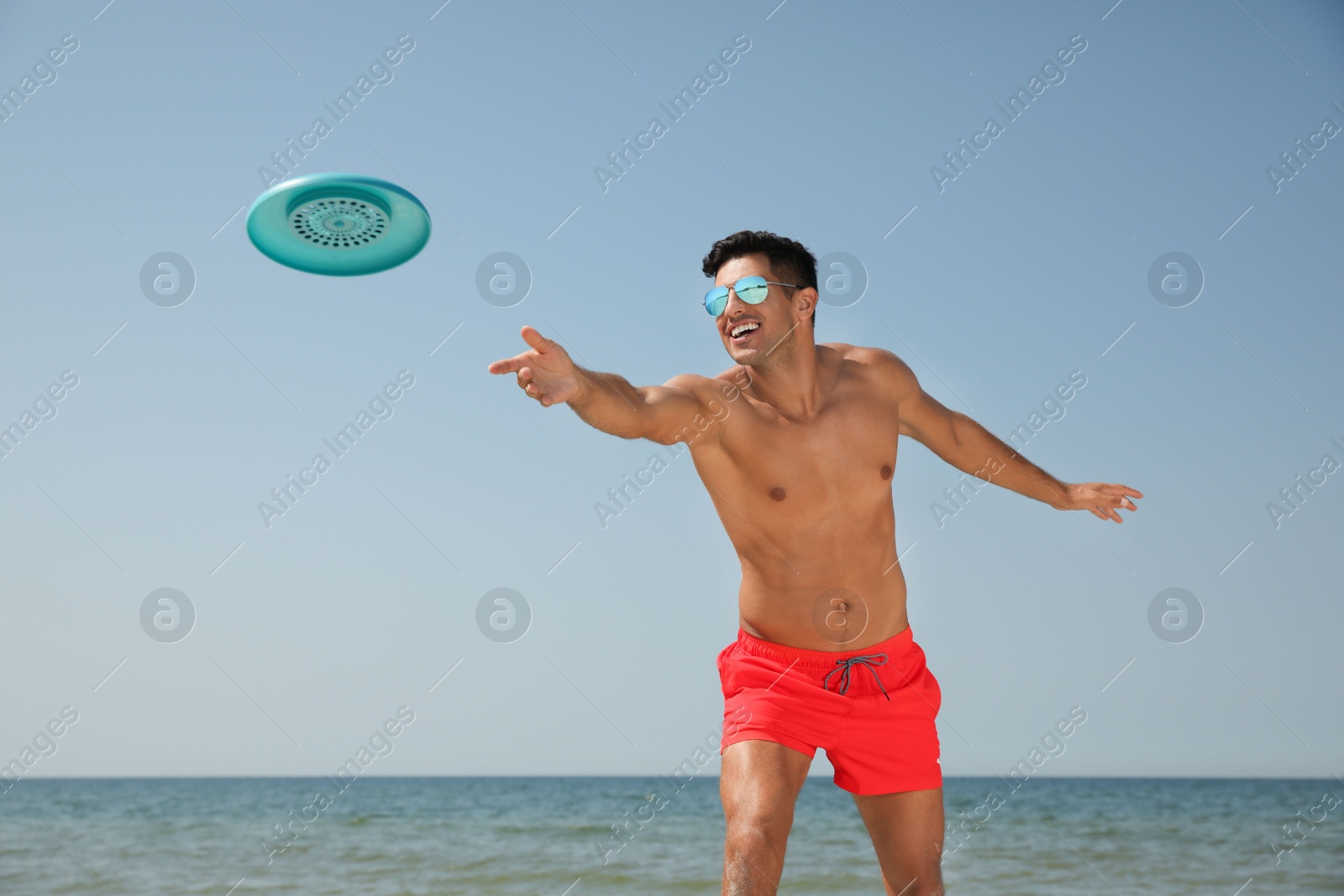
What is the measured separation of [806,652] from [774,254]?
1822mm

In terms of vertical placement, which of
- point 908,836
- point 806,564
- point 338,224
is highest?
point 338,224

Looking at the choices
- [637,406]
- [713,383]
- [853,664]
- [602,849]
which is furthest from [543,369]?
[602,849]

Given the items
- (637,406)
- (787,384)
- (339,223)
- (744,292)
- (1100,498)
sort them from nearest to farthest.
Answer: (637,406) < (339,223) < (744,292) < (787,384) < (1100,498)

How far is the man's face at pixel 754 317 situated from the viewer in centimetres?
460

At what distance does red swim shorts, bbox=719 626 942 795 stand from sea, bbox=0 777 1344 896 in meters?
8.49

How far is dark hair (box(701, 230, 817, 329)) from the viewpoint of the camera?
15.7 feet

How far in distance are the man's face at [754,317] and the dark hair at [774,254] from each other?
5cm

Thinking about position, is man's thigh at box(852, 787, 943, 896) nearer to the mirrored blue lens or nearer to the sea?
the mirrored blue lens

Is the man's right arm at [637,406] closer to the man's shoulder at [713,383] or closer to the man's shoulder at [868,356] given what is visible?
the man's shoulder at [713,383]

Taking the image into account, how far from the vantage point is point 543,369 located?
3.48 metres

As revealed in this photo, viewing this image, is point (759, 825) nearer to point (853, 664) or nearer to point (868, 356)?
point (853, 664)

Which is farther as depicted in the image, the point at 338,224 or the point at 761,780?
the point at 338,224

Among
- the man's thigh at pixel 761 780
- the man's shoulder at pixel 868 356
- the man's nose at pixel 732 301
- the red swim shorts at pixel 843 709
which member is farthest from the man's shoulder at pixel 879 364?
the man's thigh at pixel 761 780

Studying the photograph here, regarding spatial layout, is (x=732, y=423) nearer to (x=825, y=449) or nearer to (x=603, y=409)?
(x=825, y=449)
